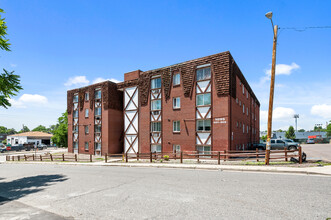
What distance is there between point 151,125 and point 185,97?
6.93 m

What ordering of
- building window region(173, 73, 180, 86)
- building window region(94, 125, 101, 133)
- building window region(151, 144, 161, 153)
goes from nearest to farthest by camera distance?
building window region(173, 73, 180, 86)
building window region(151, 144, 161, 153)
building window region(94, 125, 101, 133)

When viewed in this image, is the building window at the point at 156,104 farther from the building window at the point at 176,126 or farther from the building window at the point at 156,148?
the building window at the point at 156,148

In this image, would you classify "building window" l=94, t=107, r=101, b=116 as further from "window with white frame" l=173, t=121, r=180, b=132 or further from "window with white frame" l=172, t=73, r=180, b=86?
Result: "window with white frame" l=172, t=73, r=180, b=86

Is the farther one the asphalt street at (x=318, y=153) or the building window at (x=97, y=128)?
the building window at (x=97, y=128)

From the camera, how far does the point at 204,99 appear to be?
77.0 feet

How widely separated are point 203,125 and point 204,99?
3221 millimetres

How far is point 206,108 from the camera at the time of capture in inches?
910

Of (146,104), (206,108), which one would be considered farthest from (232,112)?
(146,104)

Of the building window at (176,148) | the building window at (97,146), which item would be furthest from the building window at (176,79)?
the building window at (97,146)

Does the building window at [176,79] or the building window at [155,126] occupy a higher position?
the building window at [176,79]

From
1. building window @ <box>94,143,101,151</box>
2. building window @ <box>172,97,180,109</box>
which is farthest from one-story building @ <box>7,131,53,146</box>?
building window @ <box>172,97,180,109</box>

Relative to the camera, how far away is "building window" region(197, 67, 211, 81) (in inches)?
923

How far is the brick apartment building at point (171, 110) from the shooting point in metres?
22.2

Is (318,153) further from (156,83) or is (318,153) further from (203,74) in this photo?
(156,83)
